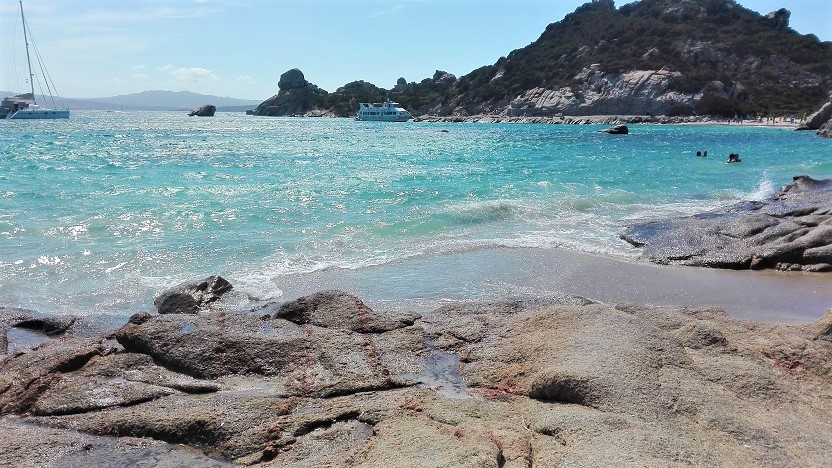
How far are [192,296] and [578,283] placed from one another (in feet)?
22.6

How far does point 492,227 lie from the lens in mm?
17531

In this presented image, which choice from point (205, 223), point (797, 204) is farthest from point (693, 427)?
point (797, 204)

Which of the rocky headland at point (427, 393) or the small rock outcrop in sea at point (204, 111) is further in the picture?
the small rock outcrop in sea at point (204, 111)

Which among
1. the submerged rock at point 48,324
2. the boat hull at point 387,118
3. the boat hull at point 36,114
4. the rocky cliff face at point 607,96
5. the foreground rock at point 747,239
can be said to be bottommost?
the submerged rock at point 48,324

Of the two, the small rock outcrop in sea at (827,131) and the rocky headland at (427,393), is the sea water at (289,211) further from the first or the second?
the small rock outcrop in sea at (827,131)

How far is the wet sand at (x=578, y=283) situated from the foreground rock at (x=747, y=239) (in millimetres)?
508

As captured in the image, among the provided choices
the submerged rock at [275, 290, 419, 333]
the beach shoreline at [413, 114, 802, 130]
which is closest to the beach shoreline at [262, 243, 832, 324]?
the submerged rock at [275, 290, 419, 333]

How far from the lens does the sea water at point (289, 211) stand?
1239cm

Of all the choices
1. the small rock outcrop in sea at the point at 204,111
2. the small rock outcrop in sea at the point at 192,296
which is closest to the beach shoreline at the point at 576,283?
the small rock outcrop in sea at the point at 192,296

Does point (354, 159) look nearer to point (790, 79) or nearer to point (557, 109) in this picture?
point (557, 109)

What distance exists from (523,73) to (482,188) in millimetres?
133358

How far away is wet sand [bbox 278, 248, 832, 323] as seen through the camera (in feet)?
33.2

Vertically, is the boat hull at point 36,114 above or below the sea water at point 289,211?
above

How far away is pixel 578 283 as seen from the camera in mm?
11398
